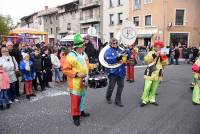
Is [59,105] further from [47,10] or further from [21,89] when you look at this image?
[47,10]

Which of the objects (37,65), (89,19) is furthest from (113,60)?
(89,19)

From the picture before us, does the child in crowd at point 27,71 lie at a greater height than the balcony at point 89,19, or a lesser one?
lesser

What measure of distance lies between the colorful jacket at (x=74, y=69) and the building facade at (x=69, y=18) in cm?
4732

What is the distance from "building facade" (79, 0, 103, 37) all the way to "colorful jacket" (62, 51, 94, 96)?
41.1 m

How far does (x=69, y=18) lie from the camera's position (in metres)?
56.1

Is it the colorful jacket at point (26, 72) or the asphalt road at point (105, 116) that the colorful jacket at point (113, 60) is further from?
the colorful jacket at point (26, 72)

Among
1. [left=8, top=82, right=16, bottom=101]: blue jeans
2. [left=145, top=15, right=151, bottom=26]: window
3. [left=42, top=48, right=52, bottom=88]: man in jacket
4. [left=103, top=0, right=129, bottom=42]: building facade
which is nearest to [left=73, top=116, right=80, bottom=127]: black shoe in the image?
[left=8, top=82, right=16, bottom=101]: blue jeans

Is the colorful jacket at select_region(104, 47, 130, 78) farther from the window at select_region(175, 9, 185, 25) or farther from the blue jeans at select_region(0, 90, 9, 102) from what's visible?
the window at select_region(175, 9, 185, 25)

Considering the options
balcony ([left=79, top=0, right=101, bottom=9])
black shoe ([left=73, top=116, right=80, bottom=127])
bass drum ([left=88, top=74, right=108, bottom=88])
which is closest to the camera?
black shoe ([left=73, top=116, right=80, bottom=127])

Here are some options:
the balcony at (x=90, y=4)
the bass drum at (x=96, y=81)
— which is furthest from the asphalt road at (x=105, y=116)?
the balcony at (x=90, y=4)

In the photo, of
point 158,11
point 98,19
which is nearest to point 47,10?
point 98,19

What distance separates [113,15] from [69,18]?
15.4 m

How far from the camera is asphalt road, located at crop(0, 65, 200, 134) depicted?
18.0ft

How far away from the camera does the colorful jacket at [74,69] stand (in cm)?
565
